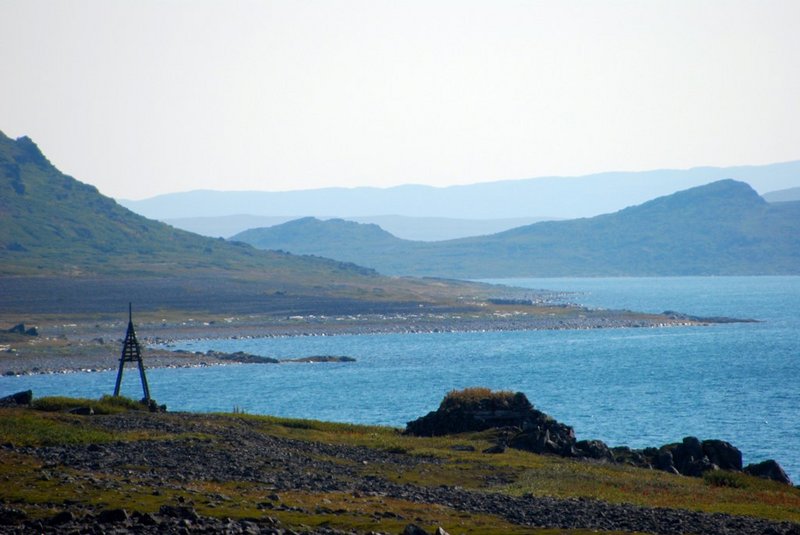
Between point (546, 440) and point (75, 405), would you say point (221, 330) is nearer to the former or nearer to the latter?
point (75, 405)

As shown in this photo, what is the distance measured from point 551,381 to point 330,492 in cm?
6302

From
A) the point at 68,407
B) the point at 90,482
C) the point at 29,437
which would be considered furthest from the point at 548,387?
the point at 90,482

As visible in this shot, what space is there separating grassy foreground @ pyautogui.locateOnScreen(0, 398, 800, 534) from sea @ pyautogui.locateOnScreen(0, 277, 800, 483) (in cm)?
1464

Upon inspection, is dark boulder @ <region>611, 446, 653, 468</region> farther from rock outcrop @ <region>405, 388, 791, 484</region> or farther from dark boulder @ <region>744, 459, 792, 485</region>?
dark boulder @ <region>744, 459, 792, 485</region>

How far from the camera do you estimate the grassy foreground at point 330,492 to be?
2534 centimetres

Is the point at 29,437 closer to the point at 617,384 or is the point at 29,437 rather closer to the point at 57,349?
the point at 617,384

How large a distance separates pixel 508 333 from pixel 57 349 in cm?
5926

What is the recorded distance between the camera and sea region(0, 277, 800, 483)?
65875 millimetres

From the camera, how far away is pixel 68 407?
44.2 m

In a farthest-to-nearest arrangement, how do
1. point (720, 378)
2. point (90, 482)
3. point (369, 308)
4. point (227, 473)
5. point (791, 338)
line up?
point (369, 308), point (791, 338), point (720, 378), point (227, 473), point (90, 482)

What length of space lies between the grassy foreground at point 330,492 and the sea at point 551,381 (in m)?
14.6

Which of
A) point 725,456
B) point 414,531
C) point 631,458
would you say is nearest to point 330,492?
point 414,531

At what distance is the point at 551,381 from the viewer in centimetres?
9106

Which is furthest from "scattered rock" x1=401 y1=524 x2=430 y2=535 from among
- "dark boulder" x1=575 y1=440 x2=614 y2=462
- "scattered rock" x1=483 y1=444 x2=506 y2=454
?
"dark boulder" x1=575 y1=440 x2=614 y2=462
